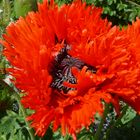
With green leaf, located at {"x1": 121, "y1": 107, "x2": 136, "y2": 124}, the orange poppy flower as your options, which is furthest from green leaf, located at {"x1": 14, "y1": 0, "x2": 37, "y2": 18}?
green leaf, located at {"x1": 121, "y1": 107, "x2": 136, "y2": 124}

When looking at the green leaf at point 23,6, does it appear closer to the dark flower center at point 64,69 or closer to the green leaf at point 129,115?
the dark flower center at point 64,69

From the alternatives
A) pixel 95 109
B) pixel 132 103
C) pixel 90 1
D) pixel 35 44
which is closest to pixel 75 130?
pixel 95 109

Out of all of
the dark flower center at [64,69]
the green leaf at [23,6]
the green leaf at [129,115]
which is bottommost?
the green leaf at [129,115]

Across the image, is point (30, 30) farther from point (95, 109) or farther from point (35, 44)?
point (95, 109)

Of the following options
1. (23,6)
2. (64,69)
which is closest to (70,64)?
(64,69)

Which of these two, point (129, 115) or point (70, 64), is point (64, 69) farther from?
point (129, 115)

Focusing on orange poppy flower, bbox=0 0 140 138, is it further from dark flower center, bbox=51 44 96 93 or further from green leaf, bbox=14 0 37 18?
green leaf, bbox=14 0 37 18

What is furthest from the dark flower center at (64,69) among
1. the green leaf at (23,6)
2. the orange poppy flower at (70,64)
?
the green leaf at (23,6)
